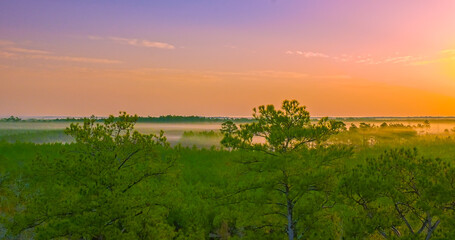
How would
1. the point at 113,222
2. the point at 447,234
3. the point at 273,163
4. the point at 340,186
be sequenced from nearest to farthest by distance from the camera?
the point at 447,234, the point at 340,186, the point at 113,222, the point at 273,163

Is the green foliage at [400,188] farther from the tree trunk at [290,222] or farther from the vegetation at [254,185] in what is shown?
the tree trunk at [290,222]

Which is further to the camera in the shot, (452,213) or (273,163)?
(273,163)

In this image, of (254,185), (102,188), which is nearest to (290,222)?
(254,185)

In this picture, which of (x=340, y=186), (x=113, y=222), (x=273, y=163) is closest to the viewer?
(x=340, y=186)

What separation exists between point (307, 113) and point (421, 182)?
598 cm

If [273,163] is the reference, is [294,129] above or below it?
above

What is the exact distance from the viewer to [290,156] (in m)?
16.7

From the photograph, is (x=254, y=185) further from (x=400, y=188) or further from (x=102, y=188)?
(x=102, y=188)

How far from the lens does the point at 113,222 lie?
15500 mm

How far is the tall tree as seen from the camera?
16.7 m

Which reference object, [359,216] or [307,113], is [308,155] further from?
[359,216]

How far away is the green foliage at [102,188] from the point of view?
46.8 feet

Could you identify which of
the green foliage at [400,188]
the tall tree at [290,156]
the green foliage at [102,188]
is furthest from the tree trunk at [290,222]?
the green foliage at [102,188]

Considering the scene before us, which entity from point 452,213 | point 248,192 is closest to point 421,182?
point 452,213
